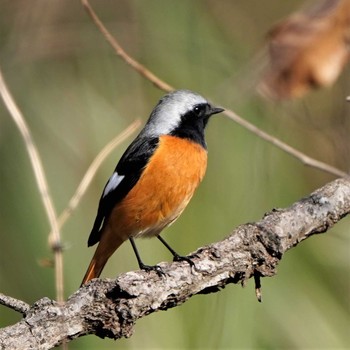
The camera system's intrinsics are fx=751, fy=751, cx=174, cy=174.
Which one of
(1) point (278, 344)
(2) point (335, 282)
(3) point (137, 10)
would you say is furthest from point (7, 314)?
(3) point (137, 10)

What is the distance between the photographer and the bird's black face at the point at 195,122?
4457mm

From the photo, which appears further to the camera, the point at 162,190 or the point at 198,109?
the point at 198,109

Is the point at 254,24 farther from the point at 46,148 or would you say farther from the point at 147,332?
the point at 147,332

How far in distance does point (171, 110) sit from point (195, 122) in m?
0.21

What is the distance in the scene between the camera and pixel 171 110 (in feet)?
14.6

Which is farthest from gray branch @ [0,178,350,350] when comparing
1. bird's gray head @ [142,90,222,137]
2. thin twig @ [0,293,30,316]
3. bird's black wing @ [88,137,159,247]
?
bird's gray head @ [142,90,222,137]

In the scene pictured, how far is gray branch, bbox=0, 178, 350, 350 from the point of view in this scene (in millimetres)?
2590

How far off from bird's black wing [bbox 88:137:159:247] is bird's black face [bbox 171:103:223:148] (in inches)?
7.9

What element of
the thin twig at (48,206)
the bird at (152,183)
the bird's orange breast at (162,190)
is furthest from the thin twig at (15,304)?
the bird's orange breast at (162,190)

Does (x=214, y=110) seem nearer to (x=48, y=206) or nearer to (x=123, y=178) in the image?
(x=123, y=178)

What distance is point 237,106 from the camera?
4.40m

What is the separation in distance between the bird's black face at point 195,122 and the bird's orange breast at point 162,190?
0.13m

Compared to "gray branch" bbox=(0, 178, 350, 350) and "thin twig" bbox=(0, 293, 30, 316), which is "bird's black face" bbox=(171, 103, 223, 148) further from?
"thin twig" bbox=(0, 293, 30, 316)

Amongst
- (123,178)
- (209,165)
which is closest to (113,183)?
(123,178)
